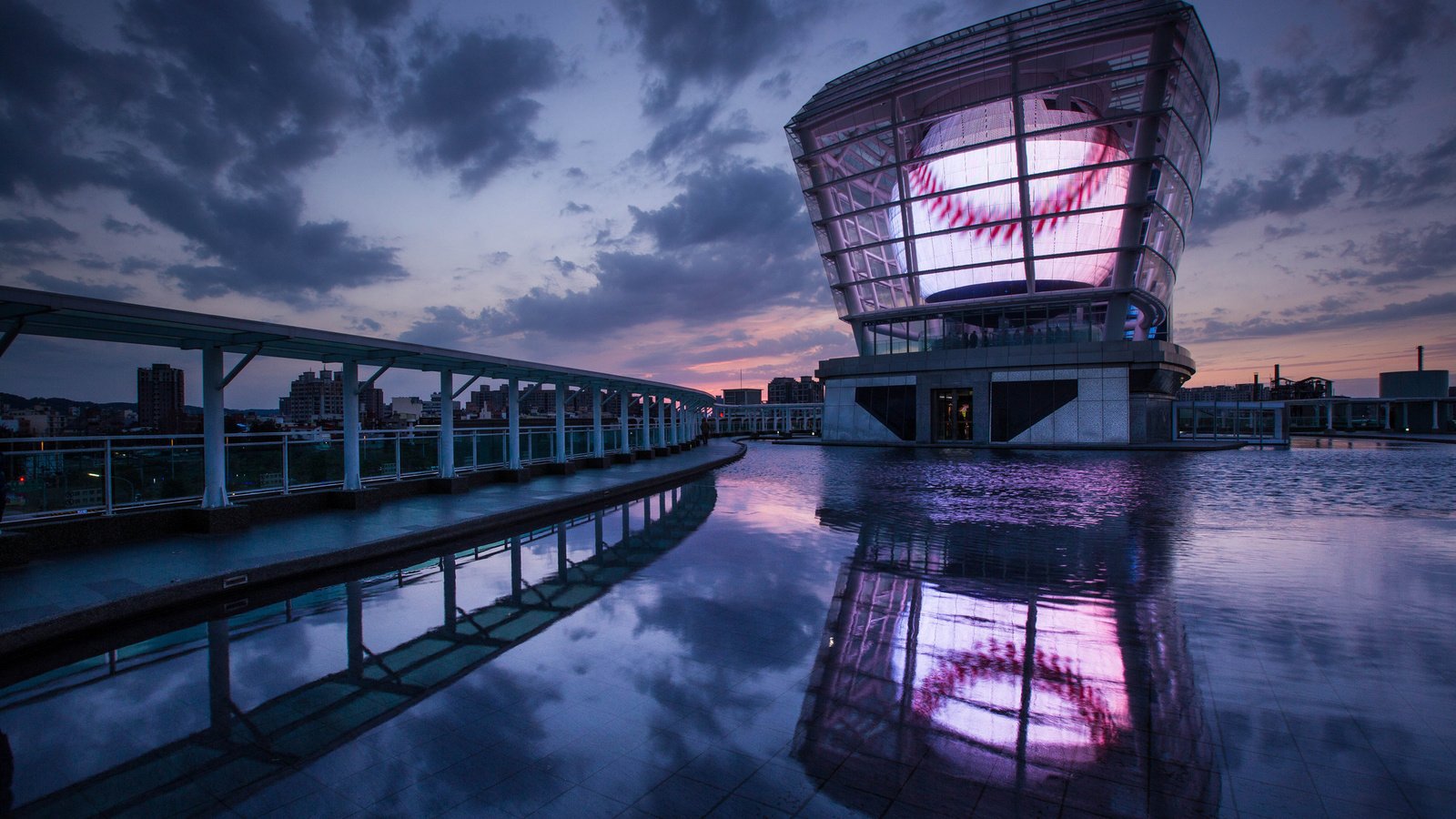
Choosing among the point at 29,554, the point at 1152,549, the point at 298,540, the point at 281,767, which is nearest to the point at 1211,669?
the point at 1152,549

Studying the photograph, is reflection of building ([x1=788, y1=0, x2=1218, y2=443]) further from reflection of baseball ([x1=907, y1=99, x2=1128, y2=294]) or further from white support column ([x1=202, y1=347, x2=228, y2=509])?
white support column ([x1=202, y1=347, x2=228, y2=509])

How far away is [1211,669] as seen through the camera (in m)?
4.78

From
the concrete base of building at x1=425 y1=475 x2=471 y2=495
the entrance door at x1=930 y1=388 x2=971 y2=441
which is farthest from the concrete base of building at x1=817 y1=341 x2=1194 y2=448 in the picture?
the concrete base of building at x1=425 y1=475 x2=471 y2=495

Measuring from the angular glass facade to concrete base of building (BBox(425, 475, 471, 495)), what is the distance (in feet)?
122

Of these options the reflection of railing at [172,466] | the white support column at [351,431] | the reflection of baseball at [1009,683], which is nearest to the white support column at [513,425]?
the reflection of railing at [172,466]

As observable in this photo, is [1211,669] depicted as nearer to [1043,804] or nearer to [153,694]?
[1043,804]

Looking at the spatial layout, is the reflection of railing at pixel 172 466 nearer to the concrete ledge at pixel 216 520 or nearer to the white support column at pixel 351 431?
the white support column at pixel 351 431

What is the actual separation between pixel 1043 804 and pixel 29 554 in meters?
11.8

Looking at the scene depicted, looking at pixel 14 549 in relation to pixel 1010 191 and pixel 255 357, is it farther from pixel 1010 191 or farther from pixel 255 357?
pixel 1010 191

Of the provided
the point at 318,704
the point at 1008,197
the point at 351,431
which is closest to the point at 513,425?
→ the point at 351,431

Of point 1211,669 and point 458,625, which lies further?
point 458,625

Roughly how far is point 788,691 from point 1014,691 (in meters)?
1.58

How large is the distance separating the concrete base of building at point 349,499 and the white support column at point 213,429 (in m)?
2.19

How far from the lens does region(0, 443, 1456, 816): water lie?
3324 millimetres
